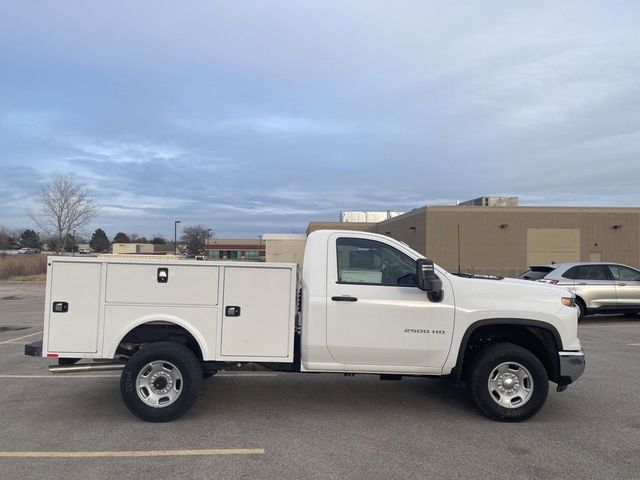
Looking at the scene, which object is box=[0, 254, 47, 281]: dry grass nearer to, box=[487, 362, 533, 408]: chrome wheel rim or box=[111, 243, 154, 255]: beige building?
box=[111, 243, 154, 255]: beige building

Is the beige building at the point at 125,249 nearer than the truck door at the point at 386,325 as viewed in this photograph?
No

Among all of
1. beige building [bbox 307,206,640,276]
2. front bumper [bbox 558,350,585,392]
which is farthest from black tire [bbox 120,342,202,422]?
beige building [bbox 307,206,640,276]

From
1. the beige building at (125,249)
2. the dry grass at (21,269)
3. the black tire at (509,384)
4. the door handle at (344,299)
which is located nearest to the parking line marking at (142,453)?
the door handle at (344,299)

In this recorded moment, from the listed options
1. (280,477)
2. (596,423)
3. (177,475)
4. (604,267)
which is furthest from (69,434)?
(604,267)

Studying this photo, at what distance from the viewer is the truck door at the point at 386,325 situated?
18.9 ft

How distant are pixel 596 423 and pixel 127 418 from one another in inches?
201

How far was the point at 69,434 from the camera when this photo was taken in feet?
17.7

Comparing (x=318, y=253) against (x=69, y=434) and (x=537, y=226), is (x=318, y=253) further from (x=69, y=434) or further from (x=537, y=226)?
(x=537, y=226)

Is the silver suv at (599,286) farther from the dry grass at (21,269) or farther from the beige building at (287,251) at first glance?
the dry grass at (21,269)

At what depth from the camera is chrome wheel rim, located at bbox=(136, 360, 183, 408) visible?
18.7ft

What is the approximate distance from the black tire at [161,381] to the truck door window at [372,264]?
1867 mm

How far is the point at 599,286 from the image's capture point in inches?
553

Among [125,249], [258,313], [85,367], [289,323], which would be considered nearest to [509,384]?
[289,323]

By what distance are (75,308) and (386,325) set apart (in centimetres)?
330
